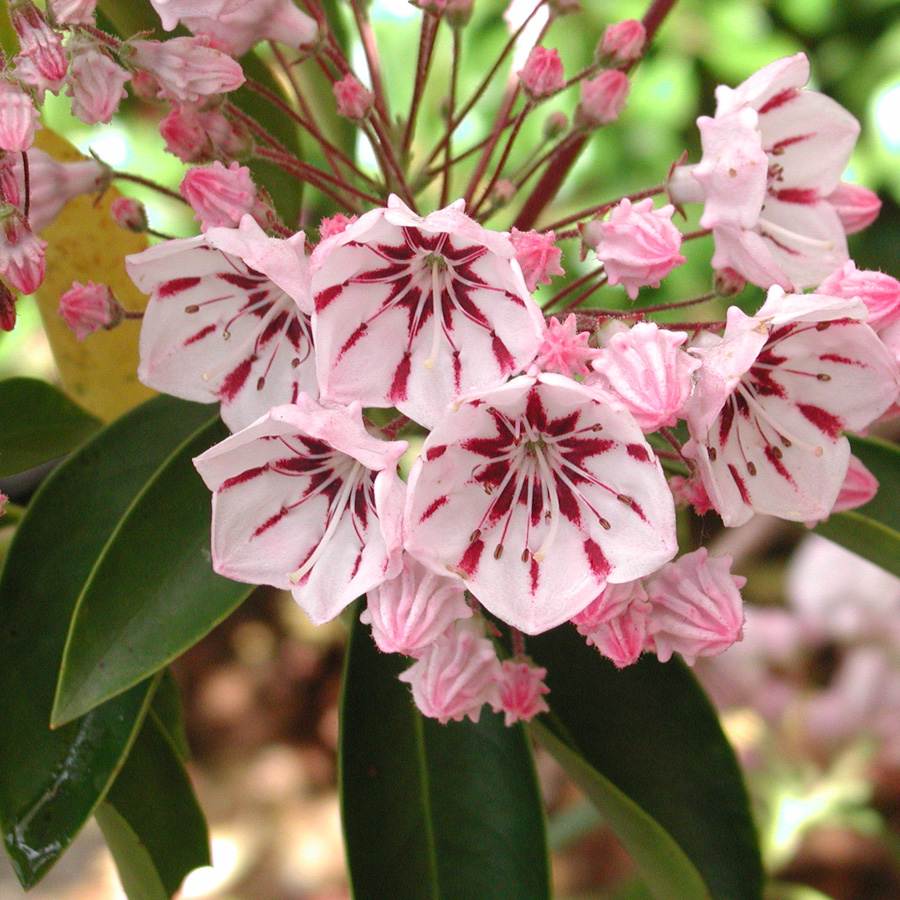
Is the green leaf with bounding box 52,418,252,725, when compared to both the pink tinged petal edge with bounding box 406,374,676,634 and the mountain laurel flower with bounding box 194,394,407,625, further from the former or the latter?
the pink tinged petal edge with bounding box 406,374,676,634

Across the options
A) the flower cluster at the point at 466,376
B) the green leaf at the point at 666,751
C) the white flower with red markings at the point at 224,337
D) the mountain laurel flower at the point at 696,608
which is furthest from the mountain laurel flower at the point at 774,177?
the green leaf at the point at 666,751

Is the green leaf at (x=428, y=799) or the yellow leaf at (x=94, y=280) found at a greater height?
the yellow leaf at (x=94, y=280)

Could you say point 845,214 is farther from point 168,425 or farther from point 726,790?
point 168,425

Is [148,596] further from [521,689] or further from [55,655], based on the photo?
[521,689]

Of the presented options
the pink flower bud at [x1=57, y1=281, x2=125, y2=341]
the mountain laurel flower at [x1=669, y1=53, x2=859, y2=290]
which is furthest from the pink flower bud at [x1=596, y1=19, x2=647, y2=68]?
the pink flower bud at [x1=57, y1=281, x2=125, y2=341]

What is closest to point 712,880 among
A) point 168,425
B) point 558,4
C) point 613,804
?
point 613,804

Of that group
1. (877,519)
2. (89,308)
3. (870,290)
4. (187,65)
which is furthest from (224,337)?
(877,519)

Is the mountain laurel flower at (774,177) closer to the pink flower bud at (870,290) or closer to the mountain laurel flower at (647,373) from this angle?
the pink flower bud at (870,290)
